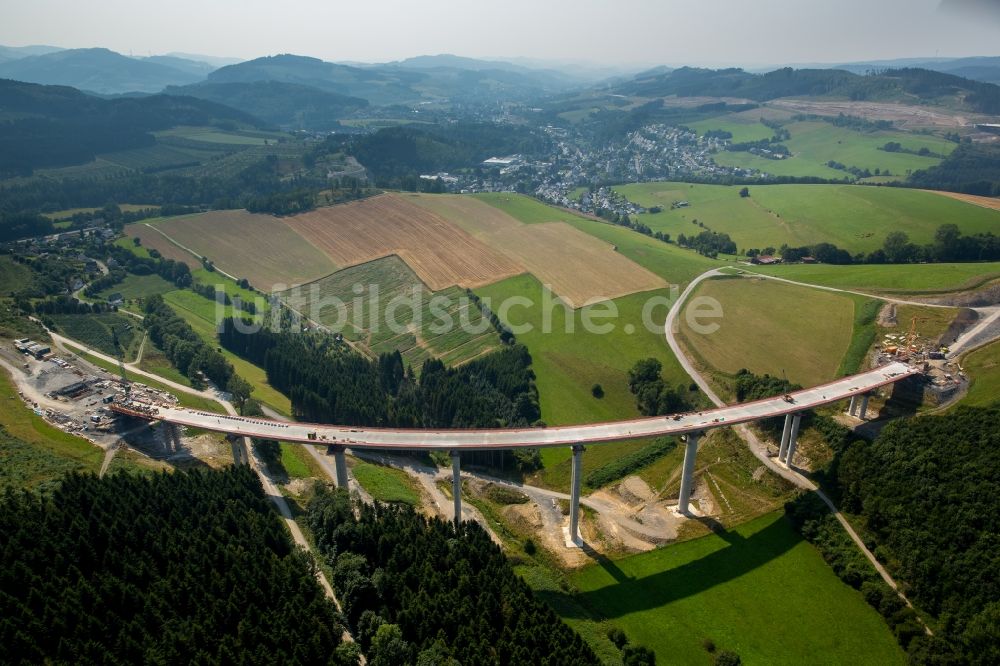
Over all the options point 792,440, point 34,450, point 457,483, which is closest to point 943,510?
point 792,440

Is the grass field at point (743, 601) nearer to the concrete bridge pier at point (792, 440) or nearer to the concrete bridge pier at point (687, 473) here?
the concrete bridge pier at point (687, 473)

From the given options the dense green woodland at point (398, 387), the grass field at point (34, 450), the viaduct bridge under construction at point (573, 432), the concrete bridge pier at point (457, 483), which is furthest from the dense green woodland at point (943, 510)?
the grass field at point (34, 450)

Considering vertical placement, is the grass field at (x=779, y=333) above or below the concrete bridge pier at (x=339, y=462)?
above

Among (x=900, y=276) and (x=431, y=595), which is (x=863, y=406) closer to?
(x=900, y=276)

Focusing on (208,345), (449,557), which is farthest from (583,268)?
(449,557)

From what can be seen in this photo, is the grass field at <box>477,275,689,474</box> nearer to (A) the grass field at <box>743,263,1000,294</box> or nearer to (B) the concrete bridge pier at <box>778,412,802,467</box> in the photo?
(B) the concrete bridge pier at <box>778,412,802,467</box>

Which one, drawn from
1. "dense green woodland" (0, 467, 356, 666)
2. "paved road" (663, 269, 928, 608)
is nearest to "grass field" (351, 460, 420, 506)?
"dense green woodland" (0, 467, 356, 666)

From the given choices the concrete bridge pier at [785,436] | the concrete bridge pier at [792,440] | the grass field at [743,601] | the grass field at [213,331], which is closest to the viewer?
the grass field at [743,601]

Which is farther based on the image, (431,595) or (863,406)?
(863,406)
